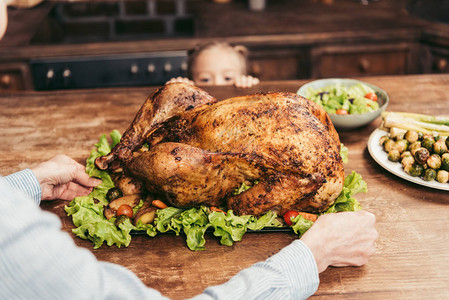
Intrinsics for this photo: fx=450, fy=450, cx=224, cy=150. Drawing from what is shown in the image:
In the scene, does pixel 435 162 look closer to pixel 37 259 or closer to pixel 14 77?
pixel 37 259

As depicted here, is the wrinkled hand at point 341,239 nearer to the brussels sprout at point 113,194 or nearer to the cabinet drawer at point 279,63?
the brussels sprout at point 113,194

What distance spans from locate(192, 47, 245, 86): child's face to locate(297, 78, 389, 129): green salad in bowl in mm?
663

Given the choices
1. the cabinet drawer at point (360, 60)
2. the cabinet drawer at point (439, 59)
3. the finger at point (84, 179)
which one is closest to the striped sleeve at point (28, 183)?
the finger at point (84, 179)

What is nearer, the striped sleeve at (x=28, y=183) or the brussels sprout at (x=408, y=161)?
the striped sleeve at (x=28, y=183)

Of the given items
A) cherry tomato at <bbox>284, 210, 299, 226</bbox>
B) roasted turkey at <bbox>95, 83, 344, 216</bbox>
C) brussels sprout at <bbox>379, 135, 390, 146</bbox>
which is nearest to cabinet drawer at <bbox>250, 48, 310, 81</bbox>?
brussels sprout at <bbox>379, 135, 390, 146</bbox>

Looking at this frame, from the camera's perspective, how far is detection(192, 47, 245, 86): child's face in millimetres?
2930

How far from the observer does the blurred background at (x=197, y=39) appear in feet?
12.0

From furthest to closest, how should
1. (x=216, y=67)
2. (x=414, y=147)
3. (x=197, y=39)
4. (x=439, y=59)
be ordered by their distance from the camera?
(x=439, y=59) < (x=197, y=39) < (x=216, y=67) < (x=414, y=147)

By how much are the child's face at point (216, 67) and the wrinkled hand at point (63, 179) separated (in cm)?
128

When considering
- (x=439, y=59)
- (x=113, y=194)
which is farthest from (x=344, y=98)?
(x=439, y=59)

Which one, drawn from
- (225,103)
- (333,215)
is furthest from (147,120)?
(333,215)

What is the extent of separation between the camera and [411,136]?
1.95m

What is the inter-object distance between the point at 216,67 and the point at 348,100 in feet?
3.23

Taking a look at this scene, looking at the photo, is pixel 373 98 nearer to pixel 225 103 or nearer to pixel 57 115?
pixel 225 103
